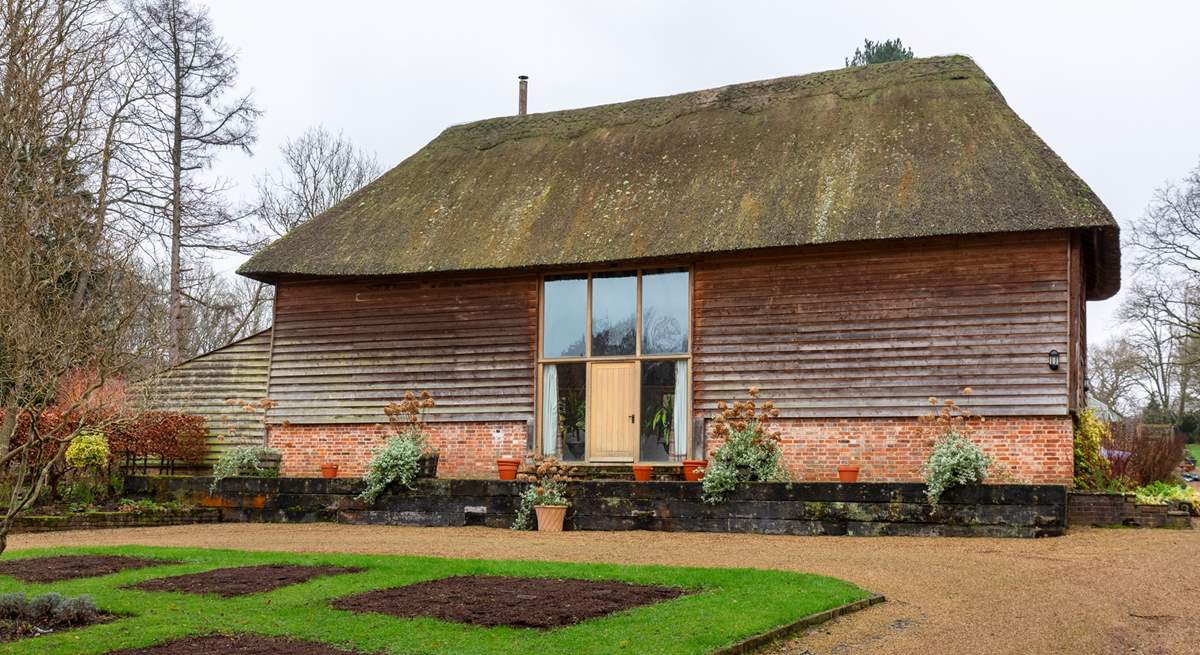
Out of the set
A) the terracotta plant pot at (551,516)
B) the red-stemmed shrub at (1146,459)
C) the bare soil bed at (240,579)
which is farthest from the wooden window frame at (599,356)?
the bare soil bed at (240,579)

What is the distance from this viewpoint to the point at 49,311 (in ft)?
42.9

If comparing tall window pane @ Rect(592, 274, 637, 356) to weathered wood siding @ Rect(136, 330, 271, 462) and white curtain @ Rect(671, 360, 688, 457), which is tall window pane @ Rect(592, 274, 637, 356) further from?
weathered wood siding @ Rect(136, 330, 271, 462)

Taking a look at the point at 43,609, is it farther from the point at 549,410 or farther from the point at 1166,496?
Answer: the point at 1166,496

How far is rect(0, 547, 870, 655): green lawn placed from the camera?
6465mm

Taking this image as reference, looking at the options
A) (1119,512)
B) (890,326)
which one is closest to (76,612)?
(890,326)

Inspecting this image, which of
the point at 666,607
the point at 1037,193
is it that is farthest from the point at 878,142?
the point at 666,607

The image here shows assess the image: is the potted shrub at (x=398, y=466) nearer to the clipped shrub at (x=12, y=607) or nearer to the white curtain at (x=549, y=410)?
the white curtain at (x=549, y=410)

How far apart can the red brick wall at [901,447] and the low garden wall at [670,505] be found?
151 cm

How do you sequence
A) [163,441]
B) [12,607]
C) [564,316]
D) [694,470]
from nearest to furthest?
[12,607]
[694,470]
[564,316]
[163,441]

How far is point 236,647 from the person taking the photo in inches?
252

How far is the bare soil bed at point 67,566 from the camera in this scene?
30.1 ft

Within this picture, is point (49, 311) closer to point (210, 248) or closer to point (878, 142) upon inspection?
point (878, 142)

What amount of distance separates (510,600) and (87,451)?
426 inches

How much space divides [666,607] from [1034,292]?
9.19 m
